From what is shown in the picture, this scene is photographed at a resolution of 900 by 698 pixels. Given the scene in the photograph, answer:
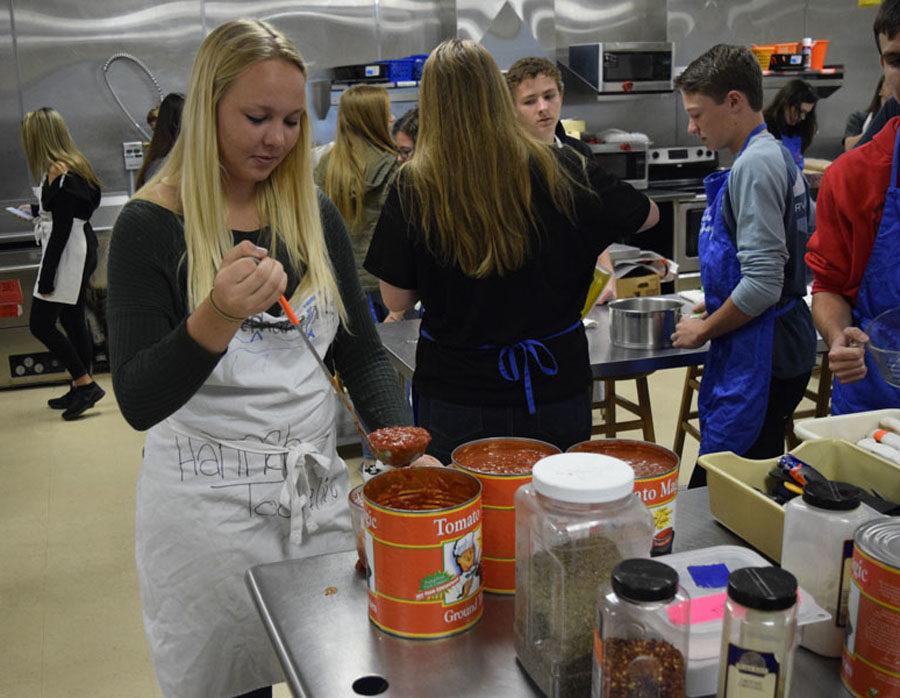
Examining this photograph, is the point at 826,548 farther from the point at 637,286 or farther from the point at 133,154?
the point at 133,154

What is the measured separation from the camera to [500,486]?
1054mm

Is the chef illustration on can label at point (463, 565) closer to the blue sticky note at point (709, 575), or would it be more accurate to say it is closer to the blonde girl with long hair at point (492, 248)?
the blue sticky note at point (709, 575)

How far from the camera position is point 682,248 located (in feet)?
20.4

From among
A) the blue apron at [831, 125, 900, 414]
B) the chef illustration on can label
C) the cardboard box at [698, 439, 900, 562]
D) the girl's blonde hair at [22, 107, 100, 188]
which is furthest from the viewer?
the girl's blonde hair at [22, 107, 100, 188]

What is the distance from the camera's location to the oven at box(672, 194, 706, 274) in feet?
20.0

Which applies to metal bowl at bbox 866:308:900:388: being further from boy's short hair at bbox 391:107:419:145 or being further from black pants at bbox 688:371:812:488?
boy's short hair at bbox 391:107:419:145

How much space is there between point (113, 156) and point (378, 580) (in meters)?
5.75

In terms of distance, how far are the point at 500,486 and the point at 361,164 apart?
9.53 ft

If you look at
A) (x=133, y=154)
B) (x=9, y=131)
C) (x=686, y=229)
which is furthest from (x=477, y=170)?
(x=9, y=131)

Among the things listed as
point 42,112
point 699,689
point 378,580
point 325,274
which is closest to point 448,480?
point 378,580

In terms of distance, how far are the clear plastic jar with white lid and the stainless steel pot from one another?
176 cm

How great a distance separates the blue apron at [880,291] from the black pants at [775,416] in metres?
0.72

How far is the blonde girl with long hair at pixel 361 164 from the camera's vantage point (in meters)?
3.76

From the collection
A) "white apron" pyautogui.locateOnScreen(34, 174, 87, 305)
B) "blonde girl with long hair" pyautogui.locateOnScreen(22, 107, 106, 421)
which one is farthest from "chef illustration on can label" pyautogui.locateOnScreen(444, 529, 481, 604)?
"white apron" pyautogui.locateOnScreen(34, 174, 87, 305)
